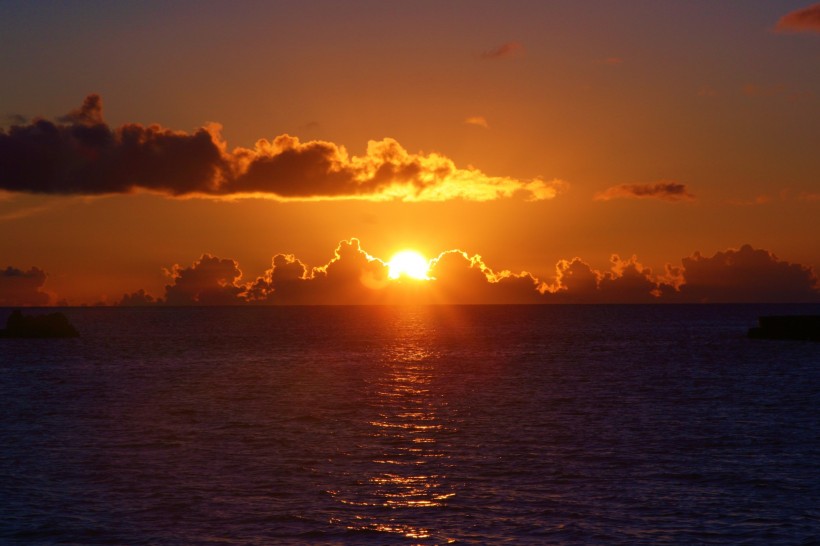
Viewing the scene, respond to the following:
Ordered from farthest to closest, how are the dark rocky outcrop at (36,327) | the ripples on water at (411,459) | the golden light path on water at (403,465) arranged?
1. the dark rocky outcrop at (36,327)
2. the golden light path on water at (403,465)
3. the ripples on water at (411,459)

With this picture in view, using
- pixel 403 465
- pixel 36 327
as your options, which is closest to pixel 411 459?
pixel 403 465

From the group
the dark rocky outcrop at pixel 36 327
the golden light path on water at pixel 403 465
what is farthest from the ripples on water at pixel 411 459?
the dark rocky outcrop at pixel 36 327

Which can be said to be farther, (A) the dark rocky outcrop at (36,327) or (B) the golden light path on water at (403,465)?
(A) the dark rocky outcrop at (36,327)

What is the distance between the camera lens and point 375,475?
118ft

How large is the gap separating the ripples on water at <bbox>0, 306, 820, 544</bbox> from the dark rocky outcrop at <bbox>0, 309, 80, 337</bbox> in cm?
9024

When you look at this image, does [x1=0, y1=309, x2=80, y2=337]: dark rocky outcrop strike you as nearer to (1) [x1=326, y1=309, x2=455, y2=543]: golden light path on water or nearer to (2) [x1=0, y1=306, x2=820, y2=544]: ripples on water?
(2) [x1=0, y1=306, x2=820, y2=544]: ripples on water

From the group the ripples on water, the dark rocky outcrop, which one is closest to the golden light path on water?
the ripples on water

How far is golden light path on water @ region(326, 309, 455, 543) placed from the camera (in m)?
28.7

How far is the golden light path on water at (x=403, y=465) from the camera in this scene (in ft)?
94.1

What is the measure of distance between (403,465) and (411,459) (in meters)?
1.61

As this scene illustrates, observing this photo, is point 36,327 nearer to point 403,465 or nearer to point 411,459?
point 411,459

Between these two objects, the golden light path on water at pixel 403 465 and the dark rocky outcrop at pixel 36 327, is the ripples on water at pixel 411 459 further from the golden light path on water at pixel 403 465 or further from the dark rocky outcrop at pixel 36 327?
the dark rocky outcrop at pixel 36 327

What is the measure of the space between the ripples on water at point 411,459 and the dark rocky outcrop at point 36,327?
9024cm

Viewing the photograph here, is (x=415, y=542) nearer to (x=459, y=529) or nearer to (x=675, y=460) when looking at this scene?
(x=459, y=529)
